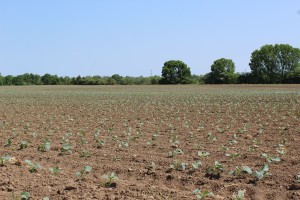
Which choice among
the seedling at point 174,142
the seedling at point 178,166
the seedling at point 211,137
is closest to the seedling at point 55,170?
the seedling at point 178,166

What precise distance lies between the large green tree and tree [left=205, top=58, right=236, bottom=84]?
22.3 feet

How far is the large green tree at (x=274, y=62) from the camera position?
9806 centimetres

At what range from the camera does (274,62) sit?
100 meters

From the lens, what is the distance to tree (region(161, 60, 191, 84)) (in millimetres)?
108750

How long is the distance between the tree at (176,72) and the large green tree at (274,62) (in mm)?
18039

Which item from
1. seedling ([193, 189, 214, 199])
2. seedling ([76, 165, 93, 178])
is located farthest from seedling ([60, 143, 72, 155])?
seedling ([193, 189, 214, 199])

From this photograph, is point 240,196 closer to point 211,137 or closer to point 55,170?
point 55,170

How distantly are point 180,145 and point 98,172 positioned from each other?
135 inches

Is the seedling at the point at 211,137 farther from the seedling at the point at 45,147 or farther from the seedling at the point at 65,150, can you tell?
the seedling at the point at 45,147

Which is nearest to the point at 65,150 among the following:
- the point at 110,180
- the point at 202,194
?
the point at 110,180

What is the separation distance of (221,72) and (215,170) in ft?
334

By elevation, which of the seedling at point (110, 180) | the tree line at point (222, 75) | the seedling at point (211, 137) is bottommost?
the seedling at point (211, 137)

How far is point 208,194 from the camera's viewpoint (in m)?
5.70

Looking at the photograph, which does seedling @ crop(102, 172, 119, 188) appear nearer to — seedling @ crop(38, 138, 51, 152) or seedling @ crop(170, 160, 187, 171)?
seedling @ crop(170, 160, 187, 171)
